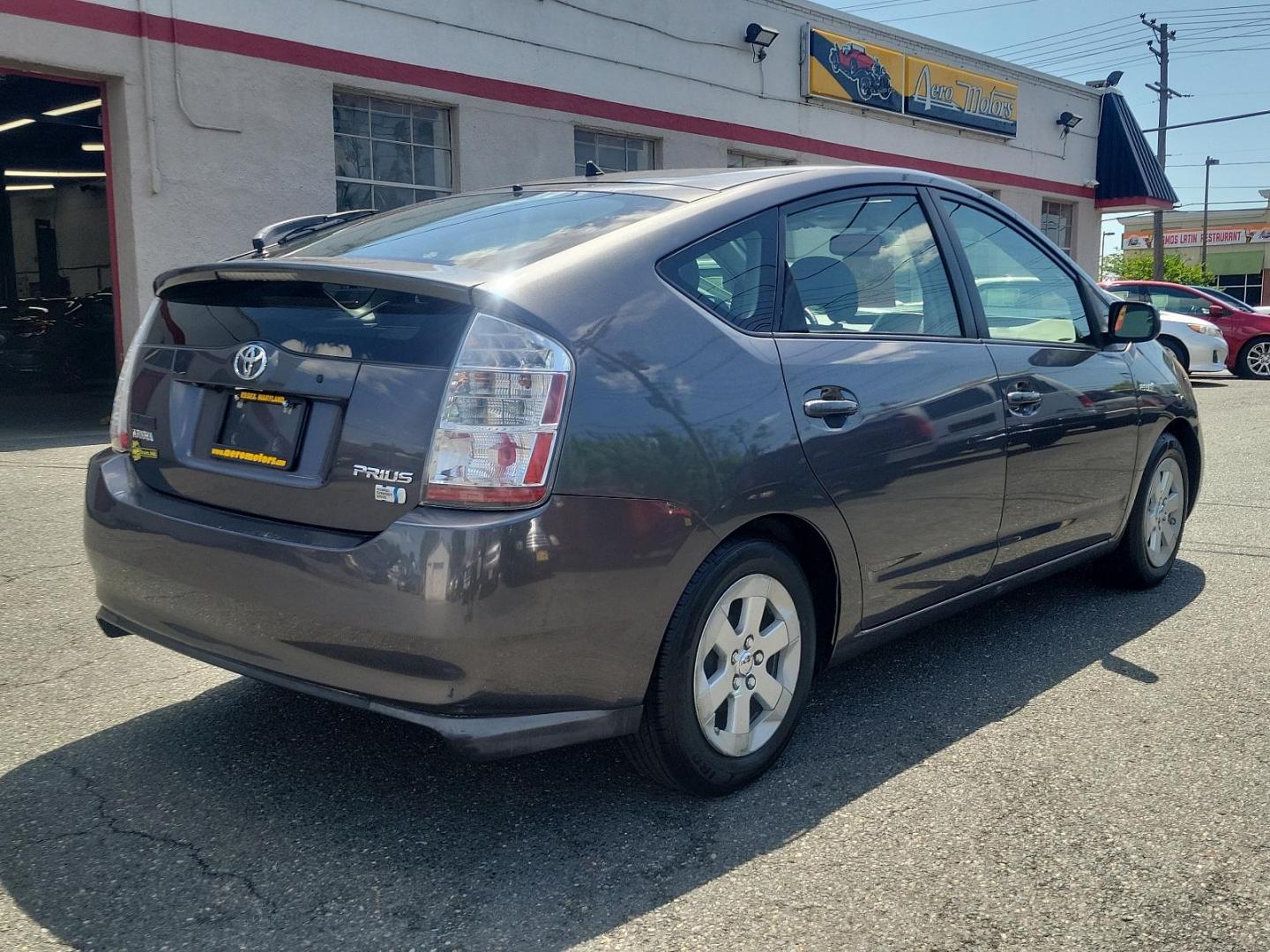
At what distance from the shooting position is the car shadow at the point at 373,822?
8.04ft

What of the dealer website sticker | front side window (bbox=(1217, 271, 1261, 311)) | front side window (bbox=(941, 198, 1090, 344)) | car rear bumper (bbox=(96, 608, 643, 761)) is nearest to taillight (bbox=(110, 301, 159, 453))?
car rear bumper (bbox=(96, 608, 643, 761))

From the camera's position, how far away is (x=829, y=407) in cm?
319

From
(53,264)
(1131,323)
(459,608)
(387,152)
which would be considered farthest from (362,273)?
(53,264)

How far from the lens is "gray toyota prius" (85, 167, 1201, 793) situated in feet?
8.36

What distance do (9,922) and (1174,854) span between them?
257 centimetres

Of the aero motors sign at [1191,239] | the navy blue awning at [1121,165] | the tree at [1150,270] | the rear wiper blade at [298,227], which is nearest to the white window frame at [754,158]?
the navy blue awning at [1121,165]

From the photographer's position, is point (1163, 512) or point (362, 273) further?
point (1163, 512)

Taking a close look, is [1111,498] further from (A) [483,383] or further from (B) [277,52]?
(B) [277,52]

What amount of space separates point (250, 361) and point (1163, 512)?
3987mm

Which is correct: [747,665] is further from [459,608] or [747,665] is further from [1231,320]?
[1231,320]

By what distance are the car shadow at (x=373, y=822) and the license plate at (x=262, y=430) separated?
88cm

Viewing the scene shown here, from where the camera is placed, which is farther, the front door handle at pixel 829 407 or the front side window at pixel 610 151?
the front side window at pixel 610 151

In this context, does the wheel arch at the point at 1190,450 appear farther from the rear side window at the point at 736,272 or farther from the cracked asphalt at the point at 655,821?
the rear side window at the point at 736,272

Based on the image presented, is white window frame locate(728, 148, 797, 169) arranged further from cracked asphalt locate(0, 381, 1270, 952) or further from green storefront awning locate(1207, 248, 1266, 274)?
green storefront awning locate(1207, 248, 1266, 274)
